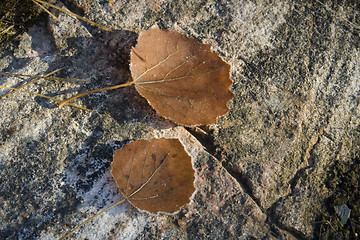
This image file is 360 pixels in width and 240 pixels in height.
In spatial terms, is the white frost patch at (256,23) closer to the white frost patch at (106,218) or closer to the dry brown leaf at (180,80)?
the dry brown leaf at (180,80)

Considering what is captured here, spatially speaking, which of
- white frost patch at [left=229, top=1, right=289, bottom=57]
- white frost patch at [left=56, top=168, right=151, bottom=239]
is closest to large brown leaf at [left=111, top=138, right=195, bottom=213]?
white frost patch at [left=56, top=168, right=151, bottom=239]

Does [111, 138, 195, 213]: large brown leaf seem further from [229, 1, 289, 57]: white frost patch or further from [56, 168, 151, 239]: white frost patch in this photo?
[229, 1, 289, 57]: white frost patch

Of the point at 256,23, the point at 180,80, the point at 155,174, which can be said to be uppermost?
the point at 256,23

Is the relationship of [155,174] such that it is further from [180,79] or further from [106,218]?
[180,79]

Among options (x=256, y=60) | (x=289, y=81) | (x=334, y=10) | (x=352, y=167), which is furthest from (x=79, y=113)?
(x=334, y=10)

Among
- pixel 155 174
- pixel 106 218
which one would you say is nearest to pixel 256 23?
pixel 155 174
